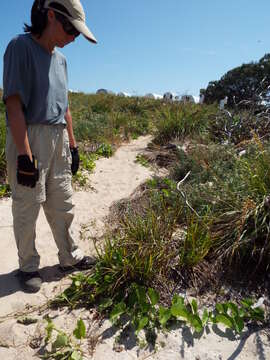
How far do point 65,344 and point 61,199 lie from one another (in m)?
0.96

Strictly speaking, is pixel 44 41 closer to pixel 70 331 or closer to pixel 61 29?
pixel 61 29

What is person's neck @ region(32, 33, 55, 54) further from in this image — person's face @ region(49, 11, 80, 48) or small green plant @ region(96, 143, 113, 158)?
small green plant @ region(96, 143, 113, 158)

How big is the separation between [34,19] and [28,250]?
5.02ft

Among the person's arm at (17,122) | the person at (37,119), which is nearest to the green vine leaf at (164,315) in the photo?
the person at (37,119)

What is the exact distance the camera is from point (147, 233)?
2242mm

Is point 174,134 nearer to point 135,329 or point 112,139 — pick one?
point 112,139

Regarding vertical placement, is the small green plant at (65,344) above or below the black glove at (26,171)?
below

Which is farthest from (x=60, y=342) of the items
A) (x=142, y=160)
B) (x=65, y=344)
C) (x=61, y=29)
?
(x=142, y=160)

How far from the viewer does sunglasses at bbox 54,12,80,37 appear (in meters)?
1.75

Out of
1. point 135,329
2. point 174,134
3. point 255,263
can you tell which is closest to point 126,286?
point 135,329

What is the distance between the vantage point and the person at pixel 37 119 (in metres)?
1.71

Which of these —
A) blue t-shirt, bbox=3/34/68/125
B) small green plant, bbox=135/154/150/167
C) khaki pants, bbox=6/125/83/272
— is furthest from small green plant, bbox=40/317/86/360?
small green plant, bbox=135/154/150/167

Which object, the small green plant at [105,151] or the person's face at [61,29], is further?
the small green plant at [105,151]

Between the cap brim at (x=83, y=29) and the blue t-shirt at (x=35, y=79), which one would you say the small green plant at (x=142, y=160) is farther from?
the cap brim at (x=83, y=29)
